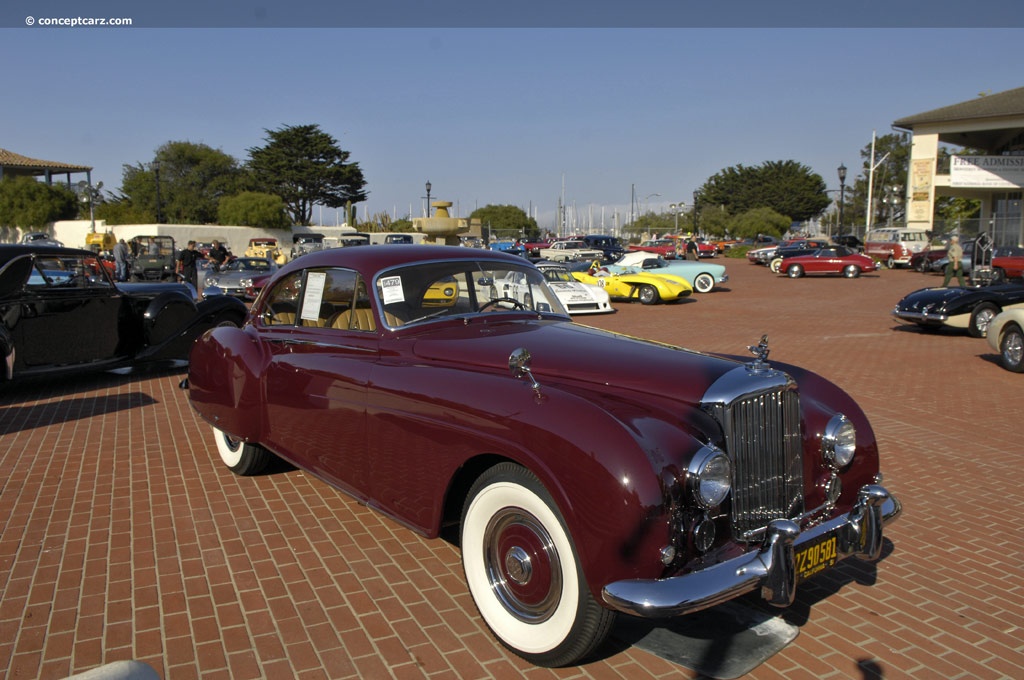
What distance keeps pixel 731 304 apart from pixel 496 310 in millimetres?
16968

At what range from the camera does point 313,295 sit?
4594 mm

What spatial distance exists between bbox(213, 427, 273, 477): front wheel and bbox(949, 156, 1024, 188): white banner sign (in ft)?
139

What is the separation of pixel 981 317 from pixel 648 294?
898cm

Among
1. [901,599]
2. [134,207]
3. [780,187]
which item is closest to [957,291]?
[901,599]

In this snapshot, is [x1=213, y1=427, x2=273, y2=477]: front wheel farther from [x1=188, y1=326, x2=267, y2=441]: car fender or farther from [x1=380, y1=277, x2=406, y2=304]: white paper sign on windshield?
[x1=380, y1=277, x2=406, y2=304]: white paper sign on windshield

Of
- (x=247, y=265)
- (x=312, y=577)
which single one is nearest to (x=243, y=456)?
(x=312, y=577)

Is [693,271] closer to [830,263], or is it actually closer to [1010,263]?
[830,263]

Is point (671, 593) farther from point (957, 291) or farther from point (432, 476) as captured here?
point (957, 291)

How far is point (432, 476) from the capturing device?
130 inches

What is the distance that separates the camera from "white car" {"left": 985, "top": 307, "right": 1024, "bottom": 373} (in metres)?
9.52

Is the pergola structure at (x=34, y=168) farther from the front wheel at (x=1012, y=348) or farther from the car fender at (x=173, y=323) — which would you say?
the front wheel at (x=1012, y=348)

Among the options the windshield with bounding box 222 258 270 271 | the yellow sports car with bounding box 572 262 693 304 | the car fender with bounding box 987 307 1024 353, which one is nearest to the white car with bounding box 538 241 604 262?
the yellow sports car with bounding box 572 262 693 304

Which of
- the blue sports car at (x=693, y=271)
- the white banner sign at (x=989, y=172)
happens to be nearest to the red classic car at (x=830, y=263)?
the blue sports car at (x=693, y=271)

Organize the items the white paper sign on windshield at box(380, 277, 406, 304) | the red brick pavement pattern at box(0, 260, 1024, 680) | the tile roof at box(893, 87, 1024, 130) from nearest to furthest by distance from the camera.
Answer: the red brick pavement pattern at box(0, 260, 1024, 680)
the white paper sign on windshield at box(380, 277, 406, 304)
the tile roof at box(893, 87, 1024, 130)
